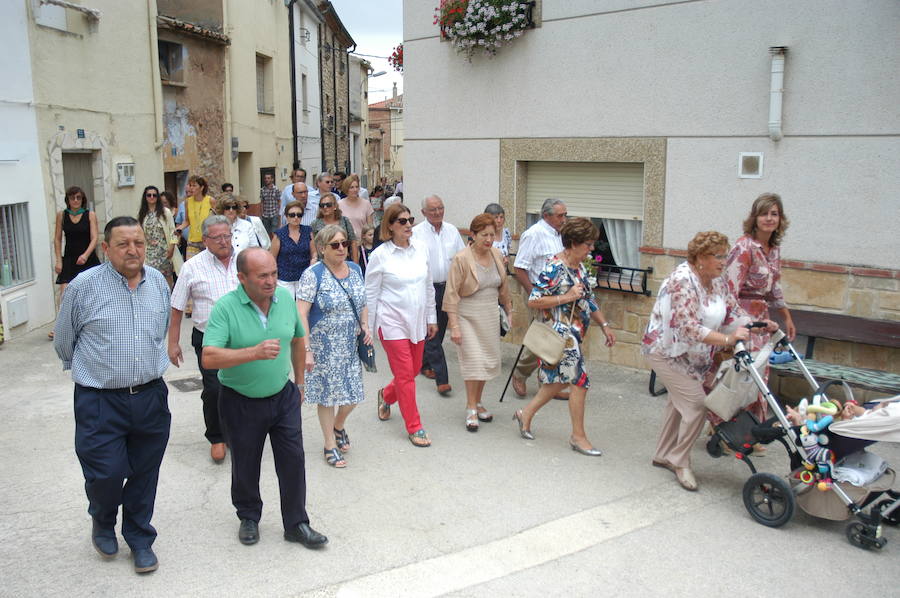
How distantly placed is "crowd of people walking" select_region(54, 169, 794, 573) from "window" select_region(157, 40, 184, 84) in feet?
30.8

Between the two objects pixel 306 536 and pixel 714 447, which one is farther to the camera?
pixel 714 447

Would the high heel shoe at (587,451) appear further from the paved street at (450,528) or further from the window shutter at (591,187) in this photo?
the window shutter at (591,187)

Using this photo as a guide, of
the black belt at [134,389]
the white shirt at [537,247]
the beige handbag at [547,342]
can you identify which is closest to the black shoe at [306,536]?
the black belt at [134,389]

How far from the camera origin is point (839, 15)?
21.9ft

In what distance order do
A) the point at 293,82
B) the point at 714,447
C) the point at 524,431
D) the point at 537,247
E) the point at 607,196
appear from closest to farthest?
the point at 714,447 < the point at 524,431 < the point at 537,247 < the point at 607,196 < the point at 293,82

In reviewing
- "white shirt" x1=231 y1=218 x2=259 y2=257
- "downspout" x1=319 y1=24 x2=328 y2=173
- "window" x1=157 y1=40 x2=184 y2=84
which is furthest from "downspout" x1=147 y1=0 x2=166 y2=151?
"downspout" x1=319 y1=24 x2=328 y2=173

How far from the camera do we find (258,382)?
423cm

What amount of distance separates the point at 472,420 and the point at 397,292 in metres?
1.24

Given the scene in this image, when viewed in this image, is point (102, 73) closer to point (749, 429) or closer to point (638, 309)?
point (638, 309)

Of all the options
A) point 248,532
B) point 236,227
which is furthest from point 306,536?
point 236,227

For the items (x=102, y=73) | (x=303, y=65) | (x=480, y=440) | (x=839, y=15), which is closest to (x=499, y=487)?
(x=480, y=440)

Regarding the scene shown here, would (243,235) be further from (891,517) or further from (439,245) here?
(891,517)

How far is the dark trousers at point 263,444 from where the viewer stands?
169 inches

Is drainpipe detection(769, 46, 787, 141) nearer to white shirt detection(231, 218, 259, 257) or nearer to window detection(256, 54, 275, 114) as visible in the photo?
white shirt detection(231, 218, 259, 257)
